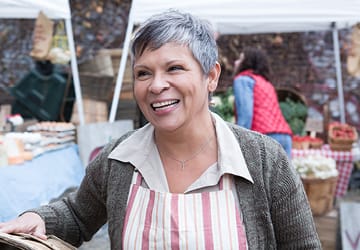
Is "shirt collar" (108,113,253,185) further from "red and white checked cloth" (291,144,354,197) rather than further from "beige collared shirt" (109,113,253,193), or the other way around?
"red and white checked cloth" (291,144,354,197)

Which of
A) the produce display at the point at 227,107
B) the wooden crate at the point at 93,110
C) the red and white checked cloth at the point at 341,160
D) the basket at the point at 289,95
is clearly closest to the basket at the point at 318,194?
the red and white checked cloth at the point at 341,160

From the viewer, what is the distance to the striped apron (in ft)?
4.19

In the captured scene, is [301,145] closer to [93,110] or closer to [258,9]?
[258,9]

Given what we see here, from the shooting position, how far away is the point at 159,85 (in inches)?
50.1

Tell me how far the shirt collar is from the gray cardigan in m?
0.02

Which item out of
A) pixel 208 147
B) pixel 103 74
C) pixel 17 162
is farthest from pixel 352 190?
pixel 208 147

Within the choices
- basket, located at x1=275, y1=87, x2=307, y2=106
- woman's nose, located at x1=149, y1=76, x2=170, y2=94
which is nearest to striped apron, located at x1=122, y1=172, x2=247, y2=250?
woman's nose, located at x1=149, y1=76, x2=170, y2=94

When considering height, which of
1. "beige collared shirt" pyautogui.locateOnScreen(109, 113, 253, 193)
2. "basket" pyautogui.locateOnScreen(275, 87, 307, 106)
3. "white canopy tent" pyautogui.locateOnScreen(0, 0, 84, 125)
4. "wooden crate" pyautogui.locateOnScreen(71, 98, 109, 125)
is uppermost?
"white canopy tent" pyautogui.locateOnScreen(0, 0, 84, 125)

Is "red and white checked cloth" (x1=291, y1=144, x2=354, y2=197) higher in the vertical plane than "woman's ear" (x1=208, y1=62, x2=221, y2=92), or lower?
lower

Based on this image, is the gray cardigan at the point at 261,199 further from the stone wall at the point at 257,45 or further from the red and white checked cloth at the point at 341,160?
the stone wall at the point at 257,45

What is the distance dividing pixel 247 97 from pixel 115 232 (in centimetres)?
280

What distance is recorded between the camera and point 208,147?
4.72 ft

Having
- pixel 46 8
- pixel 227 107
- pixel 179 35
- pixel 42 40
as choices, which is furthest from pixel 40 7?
pixel 179 35

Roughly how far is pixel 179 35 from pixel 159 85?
14 centimetres
